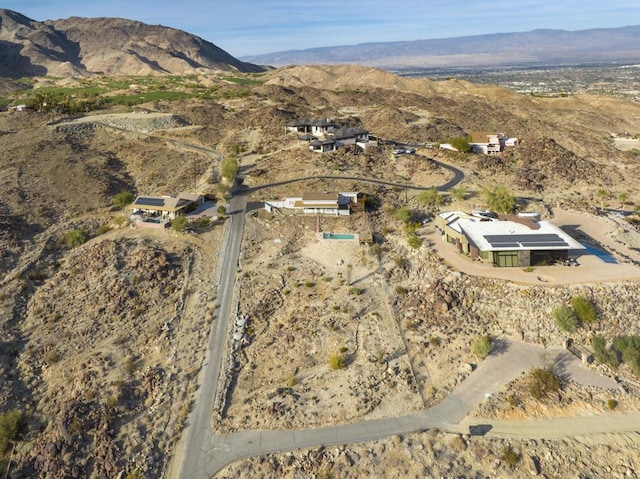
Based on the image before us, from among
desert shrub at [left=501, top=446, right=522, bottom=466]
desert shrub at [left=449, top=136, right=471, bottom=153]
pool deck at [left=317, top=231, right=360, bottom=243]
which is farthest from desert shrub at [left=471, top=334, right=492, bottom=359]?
desert shrub at [left=449, top=136, right=471, bottom=153]

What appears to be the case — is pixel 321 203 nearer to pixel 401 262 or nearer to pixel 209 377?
pixel 401 262

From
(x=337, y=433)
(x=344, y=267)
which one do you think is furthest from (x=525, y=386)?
(x=344, y=267)

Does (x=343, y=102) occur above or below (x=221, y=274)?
above

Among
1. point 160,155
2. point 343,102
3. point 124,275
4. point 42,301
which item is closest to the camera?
point 42,301

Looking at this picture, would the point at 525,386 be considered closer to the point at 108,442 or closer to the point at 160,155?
the point at 108,442

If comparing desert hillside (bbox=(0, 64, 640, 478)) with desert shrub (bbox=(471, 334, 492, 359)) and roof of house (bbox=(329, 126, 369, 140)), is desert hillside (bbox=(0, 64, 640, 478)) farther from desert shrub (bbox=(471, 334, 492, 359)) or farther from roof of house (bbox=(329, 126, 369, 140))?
roof of house (bbox=(329, 126, 369, 140))

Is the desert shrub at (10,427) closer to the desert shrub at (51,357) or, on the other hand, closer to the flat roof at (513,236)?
the desert shrub at (51,357)

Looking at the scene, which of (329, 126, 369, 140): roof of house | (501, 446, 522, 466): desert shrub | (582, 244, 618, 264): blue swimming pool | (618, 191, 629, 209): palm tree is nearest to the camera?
(501, 446, 522, 466): desert shrub
